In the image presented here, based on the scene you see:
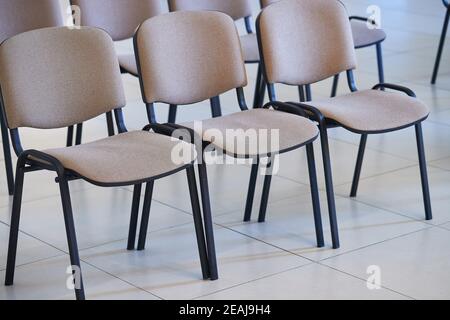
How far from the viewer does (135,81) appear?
21.4 ft

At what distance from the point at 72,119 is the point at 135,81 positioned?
2960 mm

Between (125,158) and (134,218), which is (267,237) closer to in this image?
(134,218)

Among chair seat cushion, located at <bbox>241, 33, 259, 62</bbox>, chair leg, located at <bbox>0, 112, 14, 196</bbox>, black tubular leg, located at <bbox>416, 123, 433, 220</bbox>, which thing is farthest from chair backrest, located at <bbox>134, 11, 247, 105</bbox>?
chair leg, located at <bbox>0, 112, 14, 196</bbox>

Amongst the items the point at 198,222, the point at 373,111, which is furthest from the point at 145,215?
the point at 373,111

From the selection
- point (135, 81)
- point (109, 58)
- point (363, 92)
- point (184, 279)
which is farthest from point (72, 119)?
point (135, 81)

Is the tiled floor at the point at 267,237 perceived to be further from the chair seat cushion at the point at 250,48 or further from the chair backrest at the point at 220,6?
the chair backrest at the point at 220,6

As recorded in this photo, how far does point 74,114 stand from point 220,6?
1.83 meters

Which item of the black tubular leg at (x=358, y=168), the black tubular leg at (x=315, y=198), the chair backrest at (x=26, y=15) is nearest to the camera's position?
the black tubular leg at (x=315, y=198)

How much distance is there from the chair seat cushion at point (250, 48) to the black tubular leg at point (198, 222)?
5.29 feet

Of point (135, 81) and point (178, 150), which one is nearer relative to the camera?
point (178, 150)

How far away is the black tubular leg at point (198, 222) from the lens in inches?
131

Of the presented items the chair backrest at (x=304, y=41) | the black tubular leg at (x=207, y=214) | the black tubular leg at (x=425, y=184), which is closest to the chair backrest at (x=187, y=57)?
the chair backrest at (x=304, y=41)

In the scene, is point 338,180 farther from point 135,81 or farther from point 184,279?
point 135,81

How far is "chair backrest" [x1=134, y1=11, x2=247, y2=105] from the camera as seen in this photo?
3686 mm
